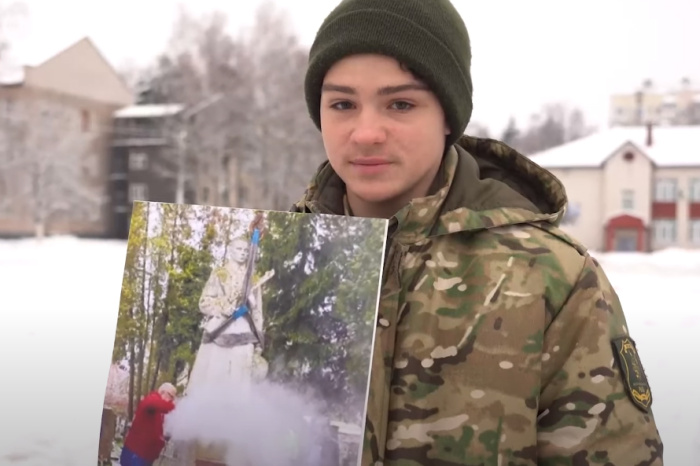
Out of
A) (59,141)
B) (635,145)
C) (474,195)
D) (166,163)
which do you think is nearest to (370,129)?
(474,195)

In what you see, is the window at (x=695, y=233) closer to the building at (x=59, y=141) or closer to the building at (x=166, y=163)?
the building at (x=166, y=163)

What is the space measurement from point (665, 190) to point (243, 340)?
131 centimetres

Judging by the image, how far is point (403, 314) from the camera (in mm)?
570

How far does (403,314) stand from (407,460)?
0.13 m

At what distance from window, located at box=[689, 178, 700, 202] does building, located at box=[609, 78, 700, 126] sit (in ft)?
0.45

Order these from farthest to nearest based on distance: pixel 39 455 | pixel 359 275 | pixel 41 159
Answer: pixel 41 159, pixel 39 455, pixel 359 275

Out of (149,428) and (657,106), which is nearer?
(149,428)

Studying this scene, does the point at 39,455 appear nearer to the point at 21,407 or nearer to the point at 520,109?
the point at 21,407

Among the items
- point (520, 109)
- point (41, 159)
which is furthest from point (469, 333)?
point (41, 159)

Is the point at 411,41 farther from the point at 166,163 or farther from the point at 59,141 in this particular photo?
the point at 59,141

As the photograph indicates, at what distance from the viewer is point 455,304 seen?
571mm

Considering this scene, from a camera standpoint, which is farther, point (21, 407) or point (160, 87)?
point (160, 87)

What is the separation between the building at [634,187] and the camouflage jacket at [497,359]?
973 millimetres

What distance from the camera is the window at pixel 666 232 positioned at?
1520mm
